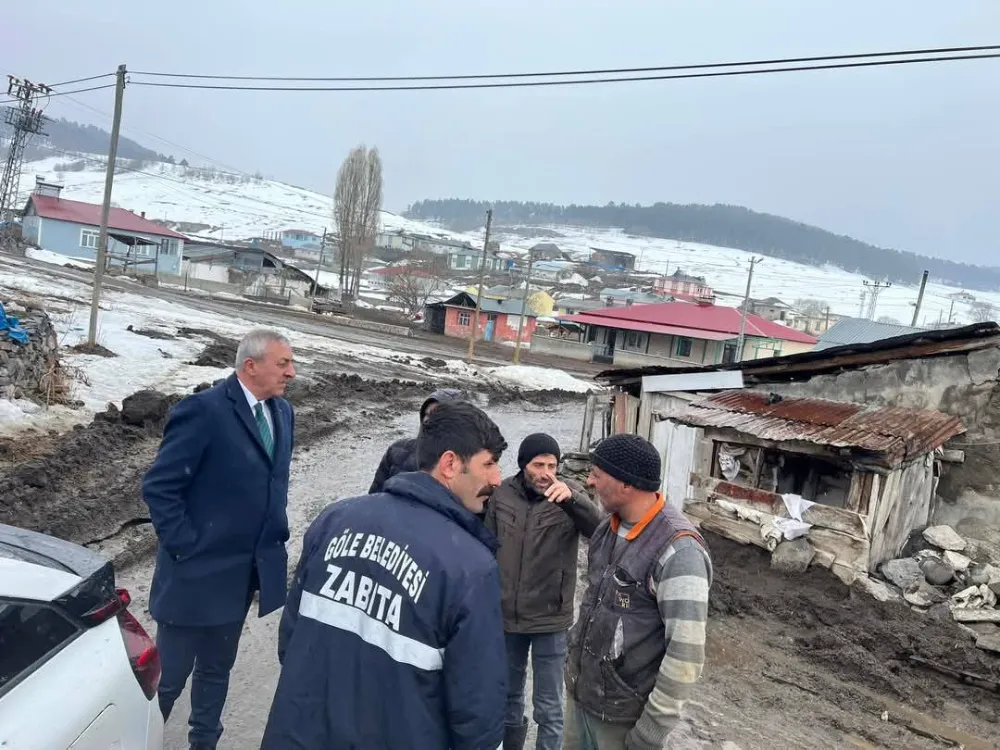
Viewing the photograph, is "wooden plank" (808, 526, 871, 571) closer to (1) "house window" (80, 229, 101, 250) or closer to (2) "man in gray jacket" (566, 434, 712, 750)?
(2) "man in gray jacket" (566, 434, 712, 750)

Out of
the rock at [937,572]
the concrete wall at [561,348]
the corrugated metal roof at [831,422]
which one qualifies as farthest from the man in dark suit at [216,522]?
the concrete wall at [561,348]

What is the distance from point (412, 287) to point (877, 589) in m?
46.2

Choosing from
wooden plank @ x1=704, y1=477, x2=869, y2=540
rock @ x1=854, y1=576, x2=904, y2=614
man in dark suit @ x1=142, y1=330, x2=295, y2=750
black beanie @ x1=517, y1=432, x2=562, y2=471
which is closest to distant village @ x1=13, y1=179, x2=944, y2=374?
wooden plank @ x1=704, y1=477, x2=869, y2=540

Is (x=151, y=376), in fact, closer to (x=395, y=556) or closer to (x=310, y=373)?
(x=310, y=373)

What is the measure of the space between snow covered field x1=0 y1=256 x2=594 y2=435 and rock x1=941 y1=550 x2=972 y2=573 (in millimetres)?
11002

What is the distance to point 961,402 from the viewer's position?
28.7 ft

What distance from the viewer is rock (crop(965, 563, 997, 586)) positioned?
738 centimetres

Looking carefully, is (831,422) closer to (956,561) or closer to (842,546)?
(842,546)

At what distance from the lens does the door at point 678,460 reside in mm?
9516

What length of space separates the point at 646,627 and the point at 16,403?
9.38 meters

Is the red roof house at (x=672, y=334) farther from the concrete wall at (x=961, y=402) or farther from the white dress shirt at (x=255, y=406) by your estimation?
the white dress shirt at (x=255, y=406)

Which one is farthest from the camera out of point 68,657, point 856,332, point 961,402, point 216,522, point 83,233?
point 83,233

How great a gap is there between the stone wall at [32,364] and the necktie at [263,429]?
7.55m

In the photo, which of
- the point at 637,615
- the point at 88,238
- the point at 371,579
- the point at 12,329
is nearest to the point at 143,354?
the point at 12,329
